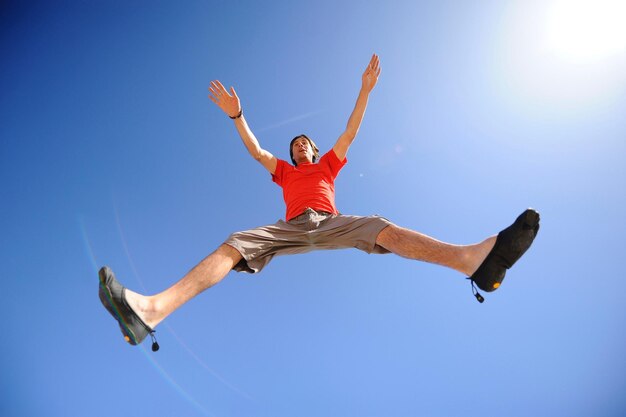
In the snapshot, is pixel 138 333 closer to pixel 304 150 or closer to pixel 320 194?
pixel 320 194

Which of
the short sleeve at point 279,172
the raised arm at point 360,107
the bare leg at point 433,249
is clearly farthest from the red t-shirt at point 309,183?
the bare leg at point 433,249

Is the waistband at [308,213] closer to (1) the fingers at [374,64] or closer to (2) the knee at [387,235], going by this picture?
(2) the knee at [387,235]

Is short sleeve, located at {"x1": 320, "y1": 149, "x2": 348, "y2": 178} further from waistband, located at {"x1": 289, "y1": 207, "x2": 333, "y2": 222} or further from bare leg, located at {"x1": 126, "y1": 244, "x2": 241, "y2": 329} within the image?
bare leg, located at {"x1": 126, "y1": 244, "x2": 241, "y2": 329}

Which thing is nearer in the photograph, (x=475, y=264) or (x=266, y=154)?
(x=475, y=264)

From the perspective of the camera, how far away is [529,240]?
2.69 metres

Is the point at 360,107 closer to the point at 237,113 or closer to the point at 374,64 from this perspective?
the point at 374,64

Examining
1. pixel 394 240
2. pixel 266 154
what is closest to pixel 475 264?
pixel 394 240

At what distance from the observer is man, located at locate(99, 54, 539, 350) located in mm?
2645

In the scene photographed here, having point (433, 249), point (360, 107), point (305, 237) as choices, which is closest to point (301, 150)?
point (360, 107)

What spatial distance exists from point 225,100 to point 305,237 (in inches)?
89.1

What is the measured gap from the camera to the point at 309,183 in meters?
4.34

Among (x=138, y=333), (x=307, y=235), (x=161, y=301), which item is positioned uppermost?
(x=307, y=235)

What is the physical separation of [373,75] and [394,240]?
8.11 ft

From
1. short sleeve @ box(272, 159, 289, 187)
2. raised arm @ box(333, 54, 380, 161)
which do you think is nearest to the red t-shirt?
short sleeve @ box(272, 159, 289, 187)
